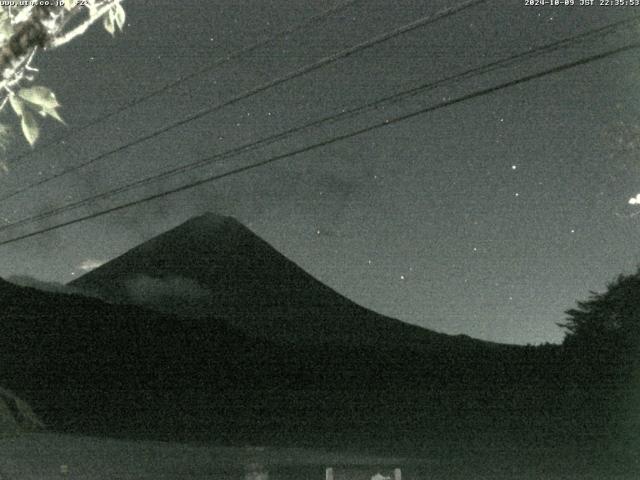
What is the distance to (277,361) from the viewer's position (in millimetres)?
28688

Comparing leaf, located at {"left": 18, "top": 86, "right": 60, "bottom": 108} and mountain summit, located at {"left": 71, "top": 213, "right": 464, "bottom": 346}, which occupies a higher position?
Answer: mountain summit, located at {"left": 71, "top": 213, "right": 464, "bottom": 346}

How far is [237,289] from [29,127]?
73898 mm

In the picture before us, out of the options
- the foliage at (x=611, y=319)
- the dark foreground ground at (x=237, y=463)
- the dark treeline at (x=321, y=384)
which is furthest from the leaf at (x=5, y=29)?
the foliage at (x=611, y=319)

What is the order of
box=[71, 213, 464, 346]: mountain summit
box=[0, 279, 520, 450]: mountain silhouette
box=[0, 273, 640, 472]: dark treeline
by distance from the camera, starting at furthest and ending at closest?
box=[71, 213, 464, 346]: mountain summit → box=[0, 279, 520, 450]: mountain silhouette → box=[0, 273, 640, 472]: dark treeline

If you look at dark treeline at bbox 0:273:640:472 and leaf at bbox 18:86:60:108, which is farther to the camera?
dark treeline at bbox 0:273:640:472

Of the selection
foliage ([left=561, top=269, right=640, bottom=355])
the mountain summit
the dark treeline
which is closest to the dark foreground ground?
the dark treeline

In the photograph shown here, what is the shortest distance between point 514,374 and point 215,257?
73.3 metres

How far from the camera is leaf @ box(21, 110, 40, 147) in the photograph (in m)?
1.83

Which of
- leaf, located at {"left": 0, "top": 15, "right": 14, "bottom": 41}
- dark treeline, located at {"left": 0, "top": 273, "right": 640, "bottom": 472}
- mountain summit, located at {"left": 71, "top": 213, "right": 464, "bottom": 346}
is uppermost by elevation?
mountain summit, located at {"left": 71, "top": 213, "right": 464, "bottom": 346}

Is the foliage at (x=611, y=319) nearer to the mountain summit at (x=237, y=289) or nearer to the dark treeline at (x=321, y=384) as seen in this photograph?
the dark treeline at (x=321, y=384)

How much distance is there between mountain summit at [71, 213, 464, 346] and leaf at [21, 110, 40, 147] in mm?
44936

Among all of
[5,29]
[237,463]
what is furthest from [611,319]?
[5,29]

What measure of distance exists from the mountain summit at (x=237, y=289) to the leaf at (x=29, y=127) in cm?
4494

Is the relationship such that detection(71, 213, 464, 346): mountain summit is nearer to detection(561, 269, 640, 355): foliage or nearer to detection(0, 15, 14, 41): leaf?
detection(561, 269, 640, 355): foliage
